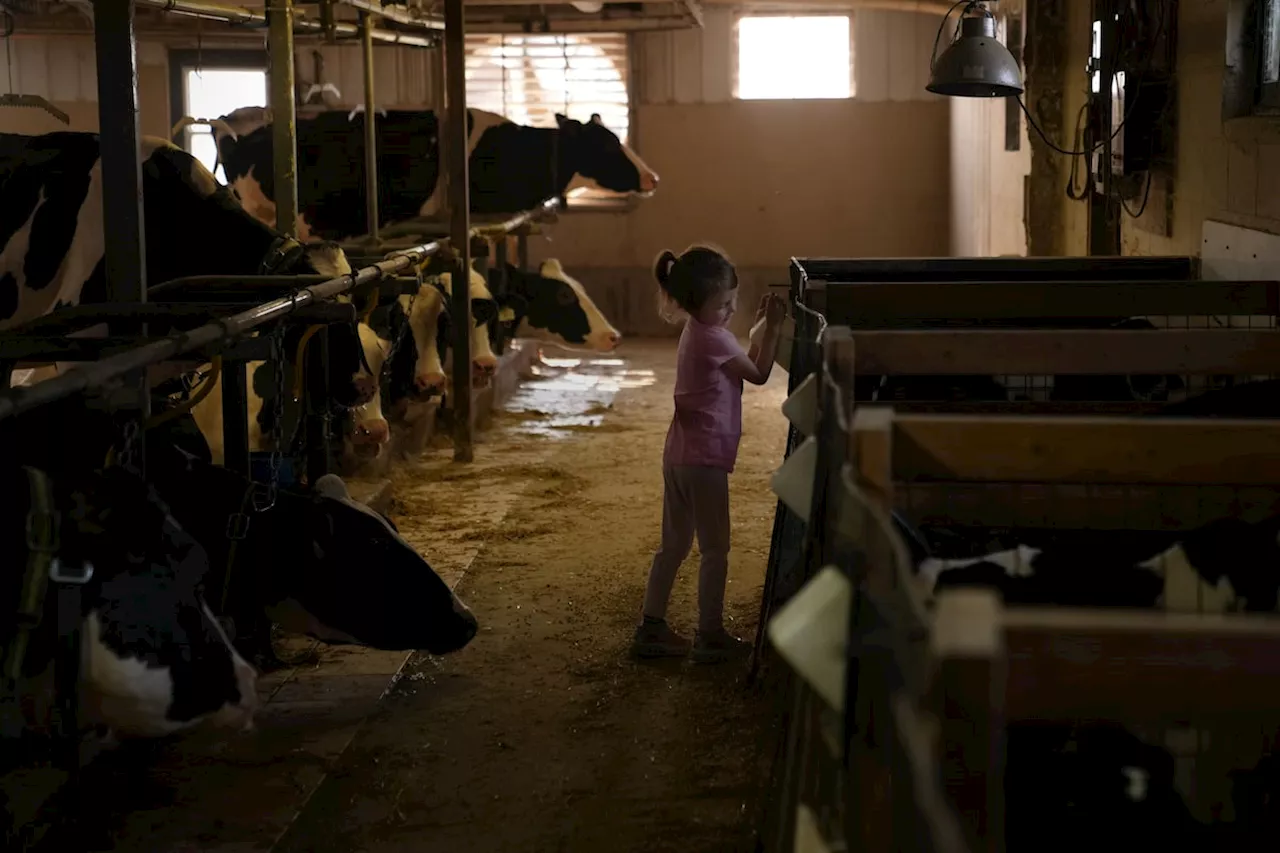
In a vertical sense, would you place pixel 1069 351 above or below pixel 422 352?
above

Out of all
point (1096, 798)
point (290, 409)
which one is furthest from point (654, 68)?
point (1096, 798)

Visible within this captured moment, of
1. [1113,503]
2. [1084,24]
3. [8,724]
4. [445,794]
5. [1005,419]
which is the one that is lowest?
[445,794]

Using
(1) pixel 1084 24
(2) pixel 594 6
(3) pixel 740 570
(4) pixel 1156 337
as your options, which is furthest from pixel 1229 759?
(2) pixel 594 6

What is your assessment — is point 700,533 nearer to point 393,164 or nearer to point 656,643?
point 656,643

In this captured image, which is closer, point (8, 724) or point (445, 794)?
point (8, 724)

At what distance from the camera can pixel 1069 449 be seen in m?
1.90

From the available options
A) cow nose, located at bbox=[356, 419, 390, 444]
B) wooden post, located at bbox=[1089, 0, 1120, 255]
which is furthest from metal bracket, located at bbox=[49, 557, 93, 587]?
wooden post, located at bbox=[1089, 0, 1120, 255]

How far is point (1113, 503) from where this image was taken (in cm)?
240

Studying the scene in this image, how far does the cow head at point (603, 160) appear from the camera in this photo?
39.0ft

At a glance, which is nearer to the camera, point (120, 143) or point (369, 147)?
point (120, 143)

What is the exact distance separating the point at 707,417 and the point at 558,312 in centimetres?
586

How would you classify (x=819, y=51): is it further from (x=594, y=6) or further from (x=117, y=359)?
(x=117, y=359)

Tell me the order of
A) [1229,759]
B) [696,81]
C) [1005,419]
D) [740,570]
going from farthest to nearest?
[696,81] → [740,570] → [1229,759] → [1005,419]

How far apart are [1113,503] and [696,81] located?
1087cm
